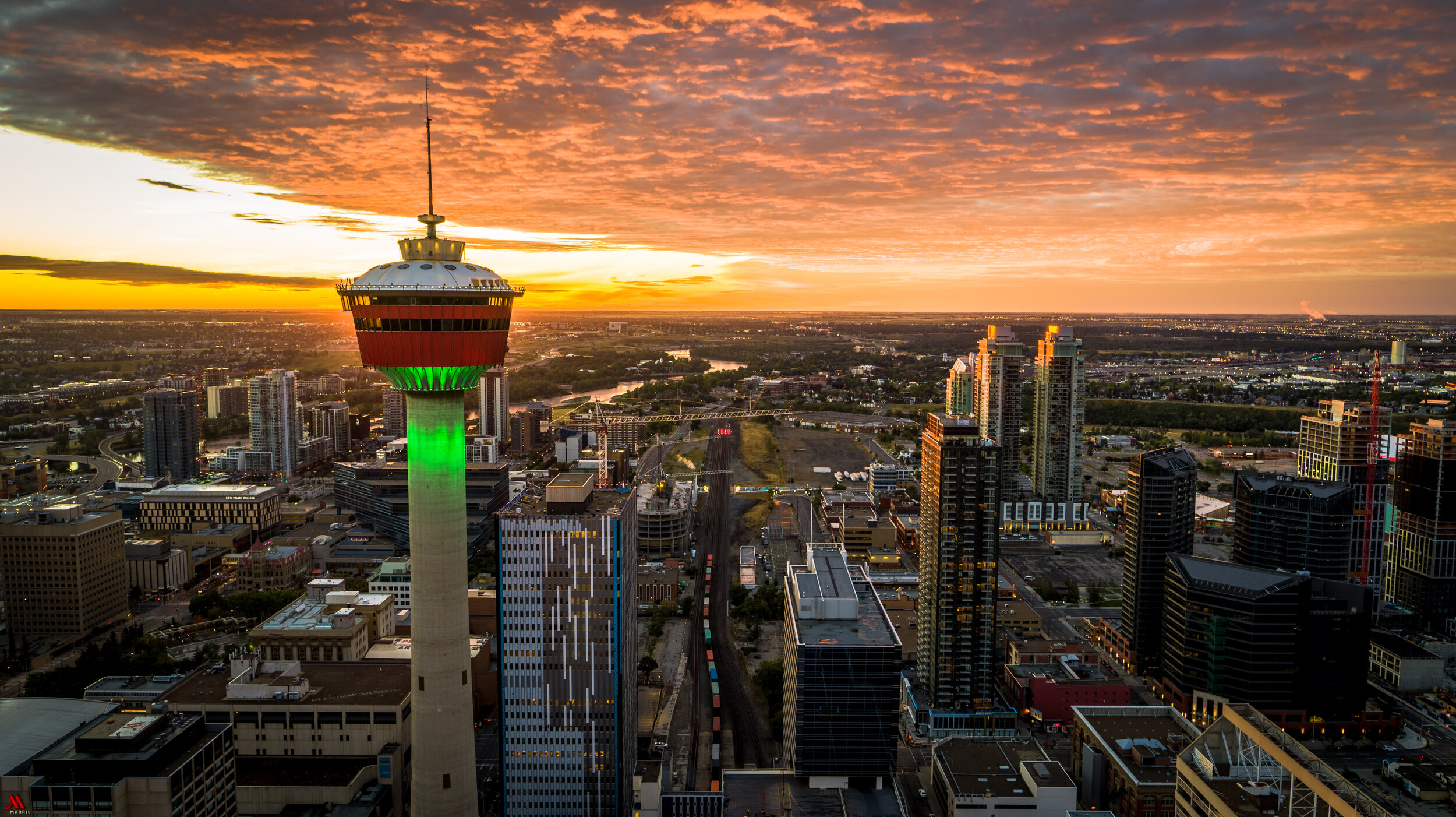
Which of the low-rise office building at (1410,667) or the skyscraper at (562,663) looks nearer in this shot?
the skyscraper at (562,663)

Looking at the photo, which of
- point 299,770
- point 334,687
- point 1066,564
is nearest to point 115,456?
point 334,687

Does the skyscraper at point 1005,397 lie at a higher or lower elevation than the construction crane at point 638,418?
higher

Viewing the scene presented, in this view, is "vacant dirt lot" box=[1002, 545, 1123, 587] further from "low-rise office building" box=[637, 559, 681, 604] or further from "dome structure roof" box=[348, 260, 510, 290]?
"dome structure roof" box=[348, 260, 510, 290]

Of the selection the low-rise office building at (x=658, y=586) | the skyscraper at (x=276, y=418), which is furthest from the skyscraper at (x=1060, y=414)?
the skyscraper at (x=276, y=418)

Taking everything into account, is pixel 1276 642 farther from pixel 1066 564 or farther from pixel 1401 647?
pixel 1066 564

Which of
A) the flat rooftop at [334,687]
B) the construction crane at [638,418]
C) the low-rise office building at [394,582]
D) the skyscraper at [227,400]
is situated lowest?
the low-rise office building at [394,582]

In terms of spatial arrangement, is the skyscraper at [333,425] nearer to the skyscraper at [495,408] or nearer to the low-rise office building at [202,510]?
the skyscraper at [495,408]
